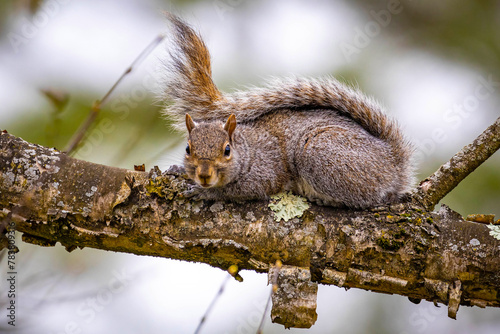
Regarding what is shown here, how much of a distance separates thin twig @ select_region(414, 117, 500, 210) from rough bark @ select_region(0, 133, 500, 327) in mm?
233

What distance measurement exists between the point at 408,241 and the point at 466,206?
1.92m

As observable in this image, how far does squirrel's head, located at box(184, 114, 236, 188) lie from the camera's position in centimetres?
285

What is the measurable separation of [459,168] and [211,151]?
4.75 ft

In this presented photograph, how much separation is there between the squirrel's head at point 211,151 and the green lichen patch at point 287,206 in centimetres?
33

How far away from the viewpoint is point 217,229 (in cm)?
267

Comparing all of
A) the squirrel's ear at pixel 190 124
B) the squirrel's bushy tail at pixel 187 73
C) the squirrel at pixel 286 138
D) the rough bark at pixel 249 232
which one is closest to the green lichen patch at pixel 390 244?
the rough bark at pixel 249 232

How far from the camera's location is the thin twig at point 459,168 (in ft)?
9.53

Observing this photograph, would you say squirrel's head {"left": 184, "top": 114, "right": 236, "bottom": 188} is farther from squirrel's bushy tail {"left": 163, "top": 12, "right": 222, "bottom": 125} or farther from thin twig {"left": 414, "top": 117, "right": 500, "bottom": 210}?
thin twig {"left": 414, "top": 117, "right": 500, "bottom": 210}

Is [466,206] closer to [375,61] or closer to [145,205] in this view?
[375,61]

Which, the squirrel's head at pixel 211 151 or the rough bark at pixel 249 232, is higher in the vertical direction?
the squirrel's head at pixel 211 151

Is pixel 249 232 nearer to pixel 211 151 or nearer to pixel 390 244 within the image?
pixel 211 151

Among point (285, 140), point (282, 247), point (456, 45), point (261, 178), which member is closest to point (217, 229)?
point (282, 247)

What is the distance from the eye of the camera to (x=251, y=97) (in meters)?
3.45

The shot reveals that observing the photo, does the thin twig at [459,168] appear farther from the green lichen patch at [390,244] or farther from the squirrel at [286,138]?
the green lichen patch at [390,244]
